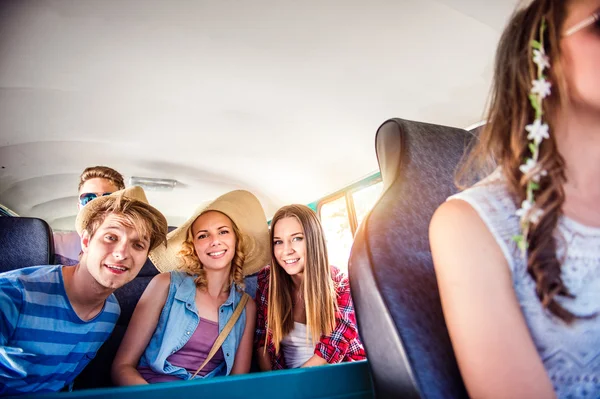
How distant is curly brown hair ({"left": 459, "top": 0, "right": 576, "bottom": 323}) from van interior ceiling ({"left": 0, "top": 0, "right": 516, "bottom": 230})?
85.9 inches

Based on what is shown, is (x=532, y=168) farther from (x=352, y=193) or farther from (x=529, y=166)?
(x=352, y=193)

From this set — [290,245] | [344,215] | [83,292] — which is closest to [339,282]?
[290,245]

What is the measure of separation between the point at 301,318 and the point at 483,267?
5.31 feet

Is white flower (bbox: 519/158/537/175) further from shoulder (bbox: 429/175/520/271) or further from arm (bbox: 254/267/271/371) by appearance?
arm (bbox: 254/267/271/371)

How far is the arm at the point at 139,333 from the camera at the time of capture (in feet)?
4.69

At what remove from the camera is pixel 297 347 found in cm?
190

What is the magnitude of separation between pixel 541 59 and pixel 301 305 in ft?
5.97

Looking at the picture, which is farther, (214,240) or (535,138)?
(214,240)

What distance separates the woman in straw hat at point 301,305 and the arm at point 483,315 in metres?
1.31

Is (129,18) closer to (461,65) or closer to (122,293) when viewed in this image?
(122,293)

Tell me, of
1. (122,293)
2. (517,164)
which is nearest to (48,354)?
(122,293)

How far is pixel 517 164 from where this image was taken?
65cm

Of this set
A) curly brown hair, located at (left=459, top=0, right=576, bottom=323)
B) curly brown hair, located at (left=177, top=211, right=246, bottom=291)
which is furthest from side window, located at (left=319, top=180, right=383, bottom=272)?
curly brown hair, located at (left=459, top=0, right=576, bottom=323)

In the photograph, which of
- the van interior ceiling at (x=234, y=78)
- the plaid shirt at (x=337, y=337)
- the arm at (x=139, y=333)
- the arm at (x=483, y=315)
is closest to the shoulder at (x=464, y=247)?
the arm at (x=483, y=315)
